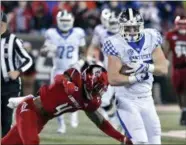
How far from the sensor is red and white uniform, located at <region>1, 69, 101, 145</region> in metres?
6.64

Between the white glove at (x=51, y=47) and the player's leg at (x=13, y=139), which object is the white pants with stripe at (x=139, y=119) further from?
the white glove at (x=51, y=47)

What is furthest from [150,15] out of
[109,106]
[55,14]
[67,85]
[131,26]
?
[67,85]

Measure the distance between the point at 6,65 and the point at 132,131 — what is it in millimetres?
2086

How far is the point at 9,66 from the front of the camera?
27.6 ft

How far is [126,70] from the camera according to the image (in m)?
6.94

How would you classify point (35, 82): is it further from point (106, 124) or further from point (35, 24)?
point (106, 124)

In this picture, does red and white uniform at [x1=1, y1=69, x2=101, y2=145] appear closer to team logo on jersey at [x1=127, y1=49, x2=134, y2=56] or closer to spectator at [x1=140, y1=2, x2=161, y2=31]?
team logo on jersey at [x1=127, y1=49, x2=134, y2=56]

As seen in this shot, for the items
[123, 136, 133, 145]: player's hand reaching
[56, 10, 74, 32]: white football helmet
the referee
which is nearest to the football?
[123, 136, 133, 145]: player's hand reaching

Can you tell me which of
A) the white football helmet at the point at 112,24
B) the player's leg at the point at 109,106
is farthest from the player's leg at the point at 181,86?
the white football helmet at the point at 112,24

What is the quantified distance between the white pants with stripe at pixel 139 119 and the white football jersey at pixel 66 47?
4.46 metres

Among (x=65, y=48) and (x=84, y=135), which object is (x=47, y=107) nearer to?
(x=84, y=135)

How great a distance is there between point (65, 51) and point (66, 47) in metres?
0.06

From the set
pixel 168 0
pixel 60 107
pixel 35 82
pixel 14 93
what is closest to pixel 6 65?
pixel 14 93

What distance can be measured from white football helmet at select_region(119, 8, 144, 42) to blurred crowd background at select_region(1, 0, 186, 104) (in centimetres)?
832
